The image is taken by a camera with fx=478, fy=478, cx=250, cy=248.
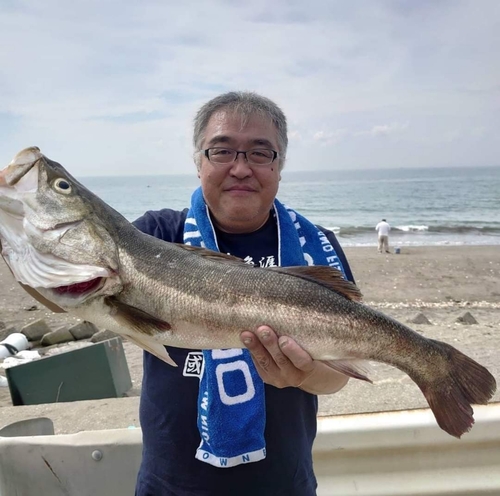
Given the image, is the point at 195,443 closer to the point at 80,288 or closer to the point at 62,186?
the point at 80,288

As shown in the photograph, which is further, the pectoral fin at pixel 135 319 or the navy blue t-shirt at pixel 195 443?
the navy blue t-shirt at pixel 195 443

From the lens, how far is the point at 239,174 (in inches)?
109

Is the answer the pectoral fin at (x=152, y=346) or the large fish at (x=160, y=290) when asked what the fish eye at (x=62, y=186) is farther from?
Answer: the pectoral fin at (x=152, y=346)

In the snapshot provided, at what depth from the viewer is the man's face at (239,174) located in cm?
282

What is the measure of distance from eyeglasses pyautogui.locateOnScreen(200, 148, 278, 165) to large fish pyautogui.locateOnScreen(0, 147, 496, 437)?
2.18ft

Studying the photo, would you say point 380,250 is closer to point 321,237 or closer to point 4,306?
point 4,306

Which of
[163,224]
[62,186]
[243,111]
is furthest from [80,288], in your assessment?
[243,111]

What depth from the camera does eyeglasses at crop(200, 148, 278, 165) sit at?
2.84 m

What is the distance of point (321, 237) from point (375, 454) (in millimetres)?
1495

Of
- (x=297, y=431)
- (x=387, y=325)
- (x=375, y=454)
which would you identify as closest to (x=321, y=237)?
(x=387, y=325)

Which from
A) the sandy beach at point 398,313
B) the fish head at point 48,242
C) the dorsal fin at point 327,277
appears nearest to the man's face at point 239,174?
the dorsal fin at point 327,277

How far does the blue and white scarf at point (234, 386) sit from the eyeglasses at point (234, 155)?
0.36 m

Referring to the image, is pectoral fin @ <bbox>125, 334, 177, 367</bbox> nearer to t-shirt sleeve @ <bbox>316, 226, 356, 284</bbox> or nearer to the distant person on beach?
t-shirt sleeve @ <bbox>316, 226, 356, 284</bbox>

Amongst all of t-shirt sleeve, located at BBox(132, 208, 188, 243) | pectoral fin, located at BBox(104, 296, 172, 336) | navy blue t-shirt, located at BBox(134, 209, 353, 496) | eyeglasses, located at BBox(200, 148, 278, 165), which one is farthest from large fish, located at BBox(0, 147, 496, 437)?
eyeglasses, located at BBox(200, 148, 278, 165)
